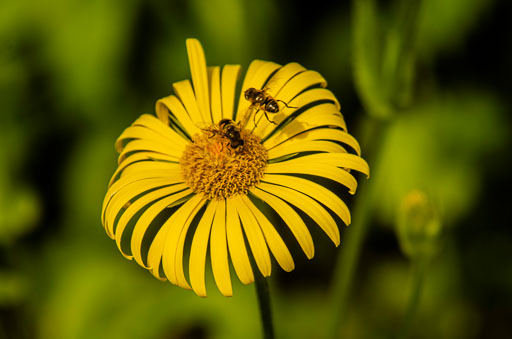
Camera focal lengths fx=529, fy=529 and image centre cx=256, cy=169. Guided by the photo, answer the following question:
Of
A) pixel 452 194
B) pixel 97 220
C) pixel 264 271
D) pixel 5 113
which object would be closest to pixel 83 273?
pixel 97 220

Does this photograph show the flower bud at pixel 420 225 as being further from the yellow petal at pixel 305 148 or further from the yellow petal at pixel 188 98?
the yellow petal at pixel 188 98

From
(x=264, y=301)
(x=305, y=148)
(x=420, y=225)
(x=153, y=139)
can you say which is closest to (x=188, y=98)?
(x=153, y=139)

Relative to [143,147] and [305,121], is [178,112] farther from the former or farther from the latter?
[305,121]

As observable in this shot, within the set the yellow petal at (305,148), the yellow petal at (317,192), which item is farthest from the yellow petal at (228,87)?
the yellow petal at (317,192)

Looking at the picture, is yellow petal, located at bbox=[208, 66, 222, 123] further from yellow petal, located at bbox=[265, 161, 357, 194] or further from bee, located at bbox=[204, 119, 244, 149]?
yellow petal, located at bbox=[265, 161, 357, 194]

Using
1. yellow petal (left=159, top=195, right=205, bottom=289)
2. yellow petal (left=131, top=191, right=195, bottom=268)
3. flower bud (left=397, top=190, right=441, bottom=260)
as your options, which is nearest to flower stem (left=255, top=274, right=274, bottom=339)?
yellow petal (left=159, top=195, right=205, bottom=289)

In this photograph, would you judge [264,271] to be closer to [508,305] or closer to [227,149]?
[227,149]
